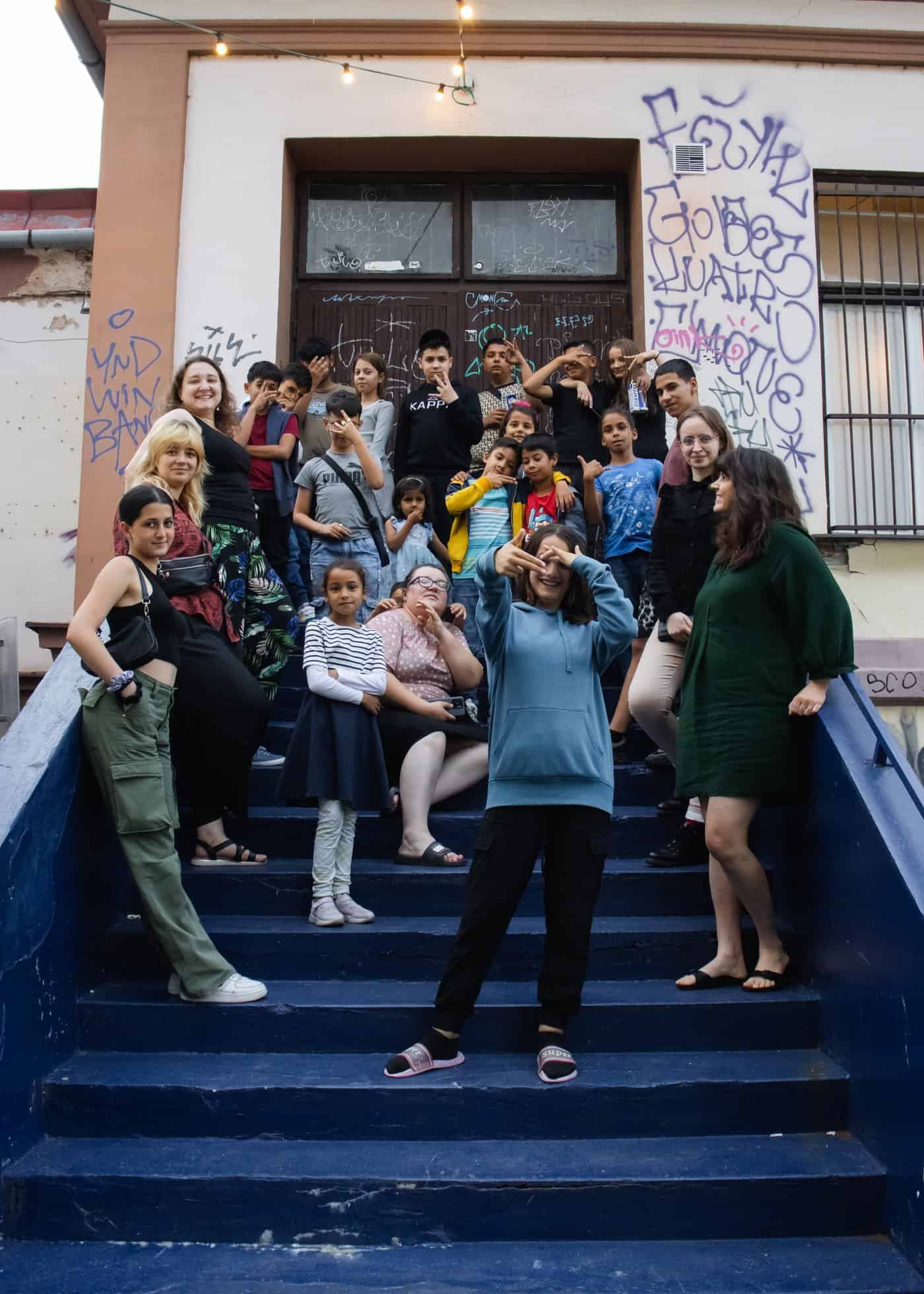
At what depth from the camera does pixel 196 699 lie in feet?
13.9

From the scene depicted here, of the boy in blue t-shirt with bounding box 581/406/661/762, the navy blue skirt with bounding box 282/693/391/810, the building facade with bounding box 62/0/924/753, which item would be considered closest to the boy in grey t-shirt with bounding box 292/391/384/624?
the boy in blue t-shirt with bounding box 581/406/661/762

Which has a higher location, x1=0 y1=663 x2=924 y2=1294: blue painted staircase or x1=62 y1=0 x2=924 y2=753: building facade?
x1=62 y1=0 x2=924 y2=753: building facade

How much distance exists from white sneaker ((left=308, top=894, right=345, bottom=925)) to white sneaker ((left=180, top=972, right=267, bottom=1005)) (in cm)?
39

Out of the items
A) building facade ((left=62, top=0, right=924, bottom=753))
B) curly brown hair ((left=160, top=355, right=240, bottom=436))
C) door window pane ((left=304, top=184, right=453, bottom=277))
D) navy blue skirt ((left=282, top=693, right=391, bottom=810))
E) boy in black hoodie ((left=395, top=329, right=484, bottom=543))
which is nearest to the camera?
navy blue skirt ((left=282, top=693, right=391, bottom=810))

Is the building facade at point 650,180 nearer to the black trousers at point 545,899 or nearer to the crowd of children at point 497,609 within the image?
the crowd of children at point 497,609

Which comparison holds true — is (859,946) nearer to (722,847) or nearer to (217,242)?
(722,847)

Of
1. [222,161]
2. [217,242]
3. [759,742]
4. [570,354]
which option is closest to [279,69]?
[222,161]

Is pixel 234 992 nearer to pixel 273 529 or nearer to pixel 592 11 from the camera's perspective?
pixel 273 529

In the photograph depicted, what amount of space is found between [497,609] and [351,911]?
139 cm

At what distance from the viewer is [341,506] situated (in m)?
6.07

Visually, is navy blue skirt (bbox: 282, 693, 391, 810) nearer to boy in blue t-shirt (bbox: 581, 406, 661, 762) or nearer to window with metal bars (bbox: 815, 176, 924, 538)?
boy in blue t-shirt (bbox: 581, 406, 661, 762)

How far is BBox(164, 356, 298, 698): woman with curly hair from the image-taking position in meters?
4.94

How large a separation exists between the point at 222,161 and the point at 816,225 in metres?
4.37

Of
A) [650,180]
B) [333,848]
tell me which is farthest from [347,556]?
[650,180]
